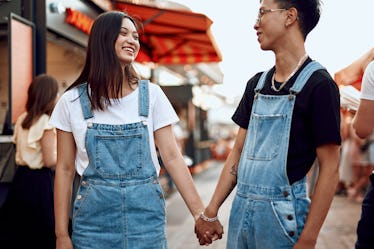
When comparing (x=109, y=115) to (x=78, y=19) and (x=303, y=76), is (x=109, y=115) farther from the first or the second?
(x=78, y=19)

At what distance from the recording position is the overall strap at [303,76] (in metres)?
2.43

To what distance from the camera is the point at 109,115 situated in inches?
106

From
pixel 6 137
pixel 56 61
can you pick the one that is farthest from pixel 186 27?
pixel 6 137

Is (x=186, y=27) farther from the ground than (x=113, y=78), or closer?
farther from the ground

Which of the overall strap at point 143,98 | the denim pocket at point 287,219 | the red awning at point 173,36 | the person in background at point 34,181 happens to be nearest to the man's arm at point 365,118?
the denim pocket at point 287,219

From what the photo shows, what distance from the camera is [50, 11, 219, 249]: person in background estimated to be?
103 inches

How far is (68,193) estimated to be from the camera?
2768mm

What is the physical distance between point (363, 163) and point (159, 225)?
982 cm

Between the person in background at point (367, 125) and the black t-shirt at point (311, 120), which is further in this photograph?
the person in background at point (367, 125)

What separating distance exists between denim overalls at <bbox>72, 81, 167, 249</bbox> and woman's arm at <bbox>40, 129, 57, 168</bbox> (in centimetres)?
188

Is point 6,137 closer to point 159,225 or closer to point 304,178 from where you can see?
point 159,225

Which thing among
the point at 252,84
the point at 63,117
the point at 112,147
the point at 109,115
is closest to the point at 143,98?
the point at 109,115

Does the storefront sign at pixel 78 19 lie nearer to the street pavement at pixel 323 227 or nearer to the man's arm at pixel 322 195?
the street pavement at pixel 323 227

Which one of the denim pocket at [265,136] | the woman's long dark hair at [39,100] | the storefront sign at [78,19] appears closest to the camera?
the denim pocket at [265,136]
